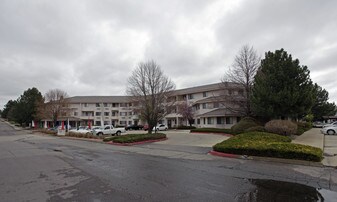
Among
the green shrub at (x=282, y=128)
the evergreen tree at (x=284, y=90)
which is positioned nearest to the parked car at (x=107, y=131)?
the evergreen tree at (x=284, y=90)

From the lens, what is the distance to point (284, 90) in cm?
2480

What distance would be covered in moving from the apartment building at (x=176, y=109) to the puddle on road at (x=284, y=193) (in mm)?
29405

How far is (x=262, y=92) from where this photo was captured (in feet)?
84.2

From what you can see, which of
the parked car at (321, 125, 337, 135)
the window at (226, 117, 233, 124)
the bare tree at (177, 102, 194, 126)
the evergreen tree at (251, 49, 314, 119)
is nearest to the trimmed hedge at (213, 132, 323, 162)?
the evergreen tree at (251, 49, 314, 119)

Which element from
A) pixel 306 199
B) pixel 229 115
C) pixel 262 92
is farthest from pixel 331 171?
pixel 229 115

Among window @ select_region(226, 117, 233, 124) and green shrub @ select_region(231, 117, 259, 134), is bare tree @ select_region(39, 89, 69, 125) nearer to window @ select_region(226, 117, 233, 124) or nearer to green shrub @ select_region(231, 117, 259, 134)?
window @ select_region(226, 117, 233, 124)

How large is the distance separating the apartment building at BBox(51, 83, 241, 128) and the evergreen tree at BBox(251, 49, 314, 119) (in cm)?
964

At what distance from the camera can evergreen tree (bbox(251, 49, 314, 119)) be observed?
24.6 meters

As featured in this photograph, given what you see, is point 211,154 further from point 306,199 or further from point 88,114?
point 88,114

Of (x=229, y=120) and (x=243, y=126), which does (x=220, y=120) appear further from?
(x=243, y=126)

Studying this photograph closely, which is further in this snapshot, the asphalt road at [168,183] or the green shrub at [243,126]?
the green shrub at [243,126]

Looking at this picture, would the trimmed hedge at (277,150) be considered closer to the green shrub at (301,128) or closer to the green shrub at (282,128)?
the green shrub at (282,128)

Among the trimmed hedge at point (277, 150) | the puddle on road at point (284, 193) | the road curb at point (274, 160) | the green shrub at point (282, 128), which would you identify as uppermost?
the green shrub at point (282, 128)

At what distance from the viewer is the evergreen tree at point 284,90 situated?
970 inches
